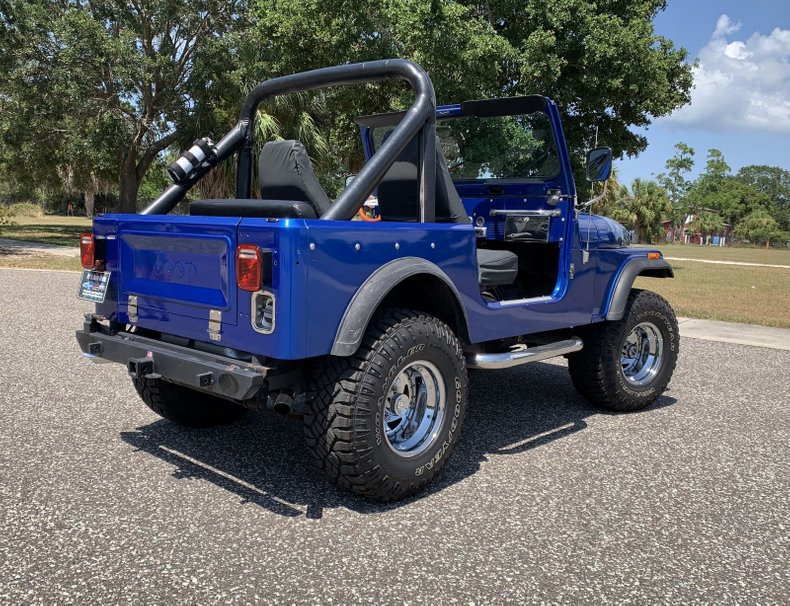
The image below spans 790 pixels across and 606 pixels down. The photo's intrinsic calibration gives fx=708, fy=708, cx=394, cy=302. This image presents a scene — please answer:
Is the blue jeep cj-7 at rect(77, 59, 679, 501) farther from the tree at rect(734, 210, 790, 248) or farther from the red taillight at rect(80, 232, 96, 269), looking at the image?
the tree at rect(734, 210, 790, 248)

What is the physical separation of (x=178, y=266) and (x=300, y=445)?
141 centimetres

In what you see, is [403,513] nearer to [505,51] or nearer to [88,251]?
[88,251]

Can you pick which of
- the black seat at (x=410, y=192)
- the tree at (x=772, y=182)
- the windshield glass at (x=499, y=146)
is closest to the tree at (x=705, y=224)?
the tree at (x=772, y=182)

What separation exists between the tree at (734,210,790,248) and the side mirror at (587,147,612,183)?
86037 millimetres

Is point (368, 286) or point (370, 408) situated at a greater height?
point (368, 286)


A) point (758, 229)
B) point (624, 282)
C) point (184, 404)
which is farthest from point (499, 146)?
point (758, 229)

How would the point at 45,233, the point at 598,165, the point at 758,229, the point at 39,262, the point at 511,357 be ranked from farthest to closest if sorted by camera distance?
1. the point at 758,229
2. the point at 45,233
3. the point at 39,262
4. the point at 598,165
5. the point at 511,357

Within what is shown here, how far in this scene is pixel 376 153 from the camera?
11.4 feet

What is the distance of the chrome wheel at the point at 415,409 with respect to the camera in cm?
349

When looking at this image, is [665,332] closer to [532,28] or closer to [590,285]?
[590,285]

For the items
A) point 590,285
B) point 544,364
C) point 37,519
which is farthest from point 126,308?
point 544,364

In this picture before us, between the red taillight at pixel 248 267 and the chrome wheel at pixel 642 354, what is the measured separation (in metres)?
3.23

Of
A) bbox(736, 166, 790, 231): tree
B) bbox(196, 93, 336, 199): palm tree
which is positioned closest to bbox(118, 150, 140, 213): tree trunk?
bbox(196, 93, 336, 199): palm tree

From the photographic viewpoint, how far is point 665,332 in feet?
17.5
